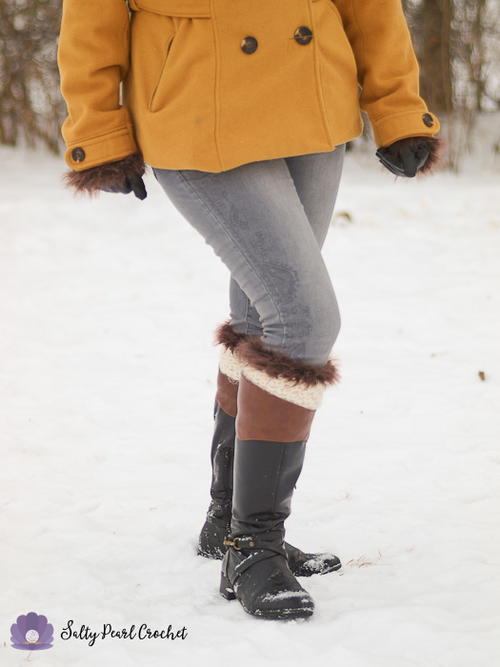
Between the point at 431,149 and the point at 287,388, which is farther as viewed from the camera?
the point at 431,149

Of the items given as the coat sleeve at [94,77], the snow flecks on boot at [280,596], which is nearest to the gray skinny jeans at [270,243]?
the coat sleeve at [94,77]

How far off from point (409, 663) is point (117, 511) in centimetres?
106

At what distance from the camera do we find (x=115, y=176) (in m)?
1.62

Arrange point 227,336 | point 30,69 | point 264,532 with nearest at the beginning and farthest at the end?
point 264,532
point 227,336
point 30,69

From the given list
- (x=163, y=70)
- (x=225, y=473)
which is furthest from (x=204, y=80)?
(x=225, y=473)

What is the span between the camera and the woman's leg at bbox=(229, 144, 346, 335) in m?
1.69

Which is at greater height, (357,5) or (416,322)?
(357,5)

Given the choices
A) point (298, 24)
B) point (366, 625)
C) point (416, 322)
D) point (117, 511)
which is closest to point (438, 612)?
point (366, 625)

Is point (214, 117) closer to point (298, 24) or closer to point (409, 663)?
point (298, 24)

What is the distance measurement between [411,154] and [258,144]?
43cm

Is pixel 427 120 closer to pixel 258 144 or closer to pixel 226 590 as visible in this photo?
pixel 258 144

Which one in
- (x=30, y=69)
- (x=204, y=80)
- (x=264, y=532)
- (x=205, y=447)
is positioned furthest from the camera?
(x=30, y=69)

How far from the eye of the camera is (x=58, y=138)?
24.9 feet

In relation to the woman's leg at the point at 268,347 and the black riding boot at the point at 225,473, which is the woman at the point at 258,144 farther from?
the black riding boot at the point at 225,473
